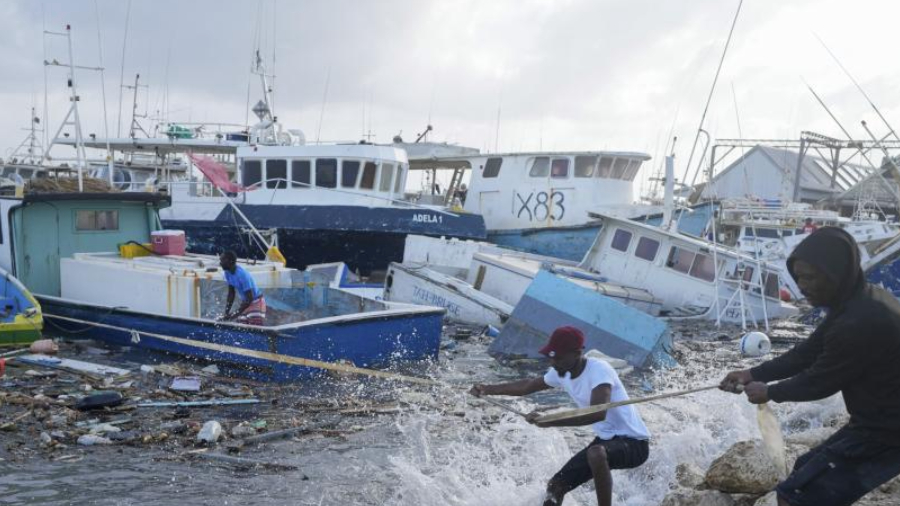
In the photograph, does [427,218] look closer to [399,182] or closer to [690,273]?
[399,182]

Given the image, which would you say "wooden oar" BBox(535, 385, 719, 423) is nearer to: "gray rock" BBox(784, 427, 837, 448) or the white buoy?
"gray rock" BBox(784, 427, 837, 448)

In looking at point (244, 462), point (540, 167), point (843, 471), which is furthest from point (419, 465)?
point (540, 167)

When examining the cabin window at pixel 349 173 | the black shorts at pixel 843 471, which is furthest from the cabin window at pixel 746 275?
the black shorts at pixel 843 471

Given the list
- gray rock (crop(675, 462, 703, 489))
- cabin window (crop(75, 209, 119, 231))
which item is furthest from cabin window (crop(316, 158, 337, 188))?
gray rock (crop(675, 462, 703, 489))

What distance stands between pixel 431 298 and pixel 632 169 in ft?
33.3

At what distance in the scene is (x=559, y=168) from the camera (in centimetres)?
2262

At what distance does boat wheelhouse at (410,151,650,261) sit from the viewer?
71.4 ft

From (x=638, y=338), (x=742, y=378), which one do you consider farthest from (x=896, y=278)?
(x=742, y=378)

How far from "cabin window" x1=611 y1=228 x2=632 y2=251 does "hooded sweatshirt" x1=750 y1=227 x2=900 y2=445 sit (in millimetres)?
14075

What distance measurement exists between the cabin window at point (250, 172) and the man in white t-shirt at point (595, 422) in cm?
1729

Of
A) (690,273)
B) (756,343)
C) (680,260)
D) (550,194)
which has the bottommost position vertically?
(756,343)

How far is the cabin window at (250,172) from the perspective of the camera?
21.0 meters

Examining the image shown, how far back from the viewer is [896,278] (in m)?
19.4

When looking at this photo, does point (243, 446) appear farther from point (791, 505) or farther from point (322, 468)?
point (791, 505)
